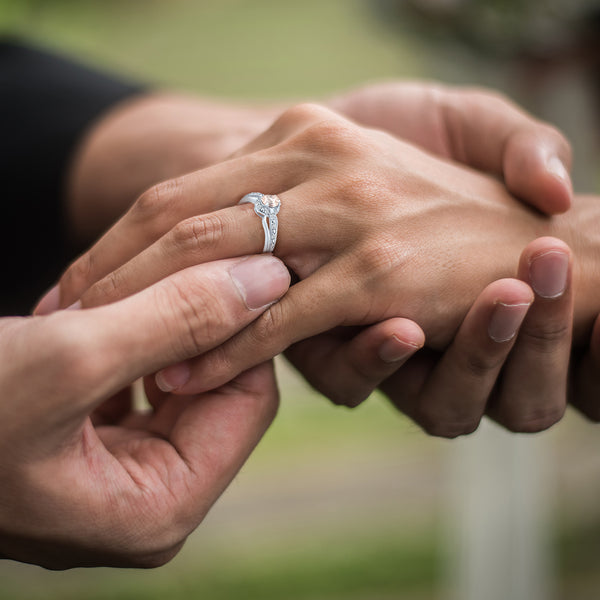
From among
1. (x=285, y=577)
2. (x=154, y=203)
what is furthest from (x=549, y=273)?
(x=285, y=577)

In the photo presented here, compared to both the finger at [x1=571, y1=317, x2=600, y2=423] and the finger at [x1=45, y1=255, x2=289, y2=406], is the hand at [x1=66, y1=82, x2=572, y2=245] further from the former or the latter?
the finger at [x1=45, y1=255, x2=289, y2=406]

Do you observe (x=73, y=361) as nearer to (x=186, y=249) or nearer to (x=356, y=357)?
(x=186, y=249)

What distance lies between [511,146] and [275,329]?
0.60 meters

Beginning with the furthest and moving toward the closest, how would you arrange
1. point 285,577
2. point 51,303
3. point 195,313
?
point 285,577 < point 51,303 < point 195,313

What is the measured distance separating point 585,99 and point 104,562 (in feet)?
8.08

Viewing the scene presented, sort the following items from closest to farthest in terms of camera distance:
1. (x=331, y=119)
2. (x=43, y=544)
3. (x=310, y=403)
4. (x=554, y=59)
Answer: (x=43, y=544) → (x=331, y=119) → (x=554, y=59) → (x=310, y=403)

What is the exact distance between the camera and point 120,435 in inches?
42.0

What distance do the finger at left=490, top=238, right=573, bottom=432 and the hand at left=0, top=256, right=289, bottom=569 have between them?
398 mm

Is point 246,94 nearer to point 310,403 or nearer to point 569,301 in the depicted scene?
point 310,403

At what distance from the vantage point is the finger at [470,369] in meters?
0.93

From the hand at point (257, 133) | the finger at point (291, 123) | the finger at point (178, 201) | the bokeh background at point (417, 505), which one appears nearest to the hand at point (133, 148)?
the hand at point (257, 133)

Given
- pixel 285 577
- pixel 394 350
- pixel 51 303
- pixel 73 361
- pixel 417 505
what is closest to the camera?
pixel 73 361

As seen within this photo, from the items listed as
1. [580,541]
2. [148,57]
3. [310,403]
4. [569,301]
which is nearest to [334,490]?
[310,403]

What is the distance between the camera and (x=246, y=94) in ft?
15.1
